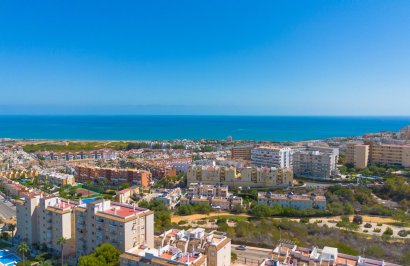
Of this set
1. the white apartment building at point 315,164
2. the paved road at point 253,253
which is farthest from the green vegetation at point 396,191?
the paved road at point 253,253

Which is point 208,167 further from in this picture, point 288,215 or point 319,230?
point 319,230

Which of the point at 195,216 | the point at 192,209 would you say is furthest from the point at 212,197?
the point at 195,216

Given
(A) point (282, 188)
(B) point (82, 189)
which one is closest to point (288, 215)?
(A) point (282, 188)

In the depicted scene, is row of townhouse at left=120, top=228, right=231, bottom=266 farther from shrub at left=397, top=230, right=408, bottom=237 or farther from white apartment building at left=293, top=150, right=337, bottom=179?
white apartment building at left=293, top=150, right=337, bottom=179

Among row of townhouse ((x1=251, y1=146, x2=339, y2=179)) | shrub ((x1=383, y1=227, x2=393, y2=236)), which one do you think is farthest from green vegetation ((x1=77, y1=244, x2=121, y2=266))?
row of townhouse ((x1=251, y1=146, x2=339, y2=179))

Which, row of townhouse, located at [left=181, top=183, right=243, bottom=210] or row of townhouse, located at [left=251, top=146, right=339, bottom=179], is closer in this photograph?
row of townhouse, located at [left=181, top=183, right=243, bottom=210]

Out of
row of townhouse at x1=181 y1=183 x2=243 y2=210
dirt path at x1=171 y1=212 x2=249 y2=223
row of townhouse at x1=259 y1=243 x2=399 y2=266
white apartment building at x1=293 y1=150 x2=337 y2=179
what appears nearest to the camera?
row of townhouse at x1=259 y1=243 x2=399 y2=266
